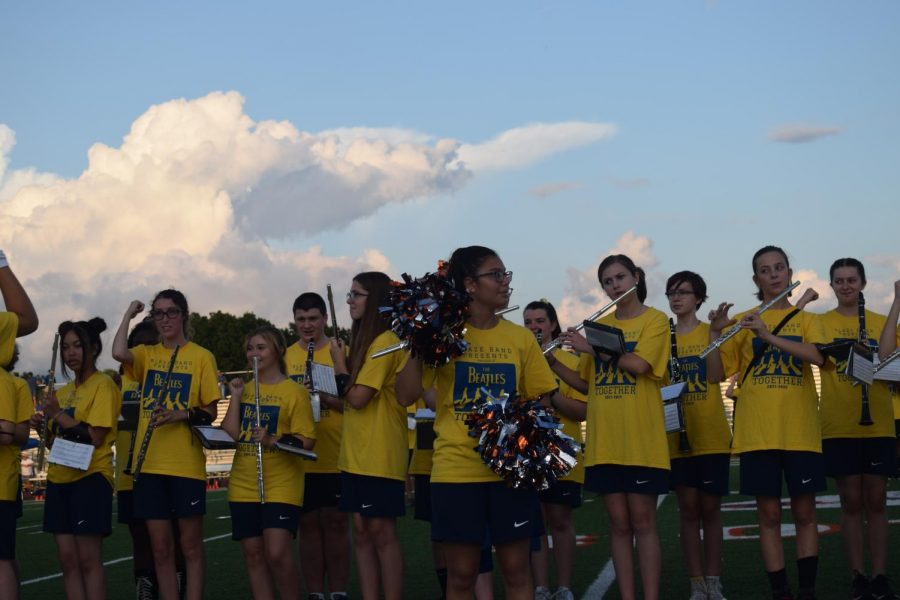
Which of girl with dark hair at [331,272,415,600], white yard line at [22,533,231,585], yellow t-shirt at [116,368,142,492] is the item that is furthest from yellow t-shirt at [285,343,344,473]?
white yard line at [22,533,231,585]

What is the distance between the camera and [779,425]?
725cm

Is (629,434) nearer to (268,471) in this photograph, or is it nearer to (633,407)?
(633,407)

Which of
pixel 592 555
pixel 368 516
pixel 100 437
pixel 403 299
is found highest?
pixel 403 299

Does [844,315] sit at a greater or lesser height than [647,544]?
greater

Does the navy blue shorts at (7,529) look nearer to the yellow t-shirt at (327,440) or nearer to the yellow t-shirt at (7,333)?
the yellow t-shirt at (7,333)

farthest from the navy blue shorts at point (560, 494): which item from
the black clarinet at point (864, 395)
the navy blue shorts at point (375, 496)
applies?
the black clarinet at point (864, 395)

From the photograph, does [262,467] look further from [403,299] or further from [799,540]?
[799,540]

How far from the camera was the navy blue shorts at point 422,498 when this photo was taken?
822 centimetres

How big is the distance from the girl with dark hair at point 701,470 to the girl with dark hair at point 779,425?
19.8 inches

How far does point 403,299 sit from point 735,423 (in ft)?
9.80

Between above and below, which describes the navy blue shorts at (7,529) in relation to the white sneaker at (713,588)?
above

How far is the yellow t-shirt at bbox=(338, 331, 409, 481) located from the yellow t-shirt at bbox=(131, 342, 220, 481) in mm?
1065

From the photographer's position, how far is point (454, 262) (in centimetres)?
550

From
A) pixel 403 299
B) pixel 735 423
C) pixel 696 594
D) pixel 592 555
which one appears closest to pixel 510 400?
pixel 403 299
